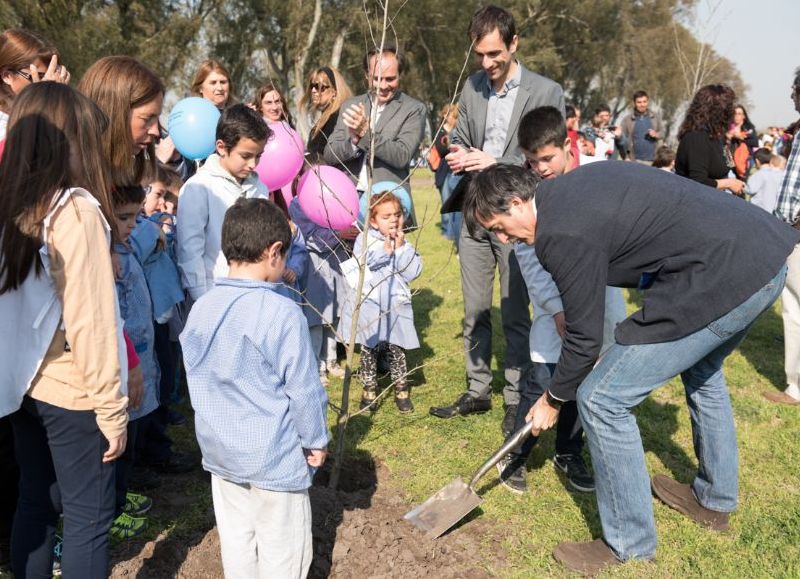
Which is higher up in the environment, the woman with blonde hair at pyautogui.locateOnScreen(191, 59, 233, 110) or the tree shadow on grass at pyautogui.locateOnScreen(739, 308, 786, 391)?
the woman with blonde hair at pyautogui.locateOnScreen(191, 59, 233, 110)

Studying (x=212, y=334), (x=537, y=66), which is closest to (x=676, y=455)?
(x=212, y=334)

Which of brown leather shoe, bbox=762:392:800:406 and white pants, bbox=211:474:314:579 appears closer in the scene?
white pants, bbox=211:474:314:579

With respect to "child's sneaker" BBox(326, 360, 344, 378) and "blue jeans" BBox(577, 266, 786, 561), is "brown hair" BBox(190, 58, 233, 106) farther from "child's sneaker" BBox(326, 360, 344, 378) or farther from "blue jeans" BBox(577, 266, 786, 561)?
"blue jeans" BBox(577, 266, 786, 561)

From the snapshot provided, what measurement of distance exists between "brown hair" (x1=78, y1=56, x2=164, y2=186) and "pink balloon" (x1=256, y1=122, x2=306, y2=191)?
132cm

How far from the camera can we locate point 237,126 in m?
3.55

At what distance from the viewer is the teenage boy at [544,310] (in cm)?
343

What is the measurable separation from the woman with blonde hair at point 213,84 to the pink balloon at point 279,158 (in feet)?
3.12

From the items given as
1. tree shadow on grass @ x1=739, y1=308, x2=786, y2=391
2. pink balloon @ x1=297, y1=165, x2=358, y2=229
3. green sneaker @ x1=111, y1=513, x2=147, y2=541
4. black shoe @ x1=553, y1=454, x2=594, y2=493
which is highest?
pink balloon @ x1=297, y1=165, x2=358, y2=229

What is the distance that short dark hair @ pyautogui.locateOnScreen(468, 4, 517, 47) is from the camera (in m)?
4.01

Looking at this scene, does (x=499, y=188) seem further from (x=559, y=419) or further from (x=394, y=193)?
(x=394, y=193)

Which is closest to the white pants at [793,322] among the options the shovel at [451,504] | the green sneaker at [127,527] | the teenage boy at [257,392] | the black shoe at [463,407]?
the black shoe at [463,407]

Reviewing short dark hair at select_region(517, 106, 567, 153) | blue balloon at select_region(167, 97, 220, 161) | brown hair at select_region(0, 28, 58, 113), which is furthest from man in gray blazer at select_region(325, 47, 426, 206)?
brown hair at select_region(0, 28, 58, 113)

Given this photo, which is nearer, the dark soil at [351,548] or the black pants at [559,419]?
the dark soil at [351,548]

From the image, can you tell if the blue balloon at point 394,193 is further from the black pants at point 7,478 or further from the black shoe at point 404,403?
the black pants at point 7,478
